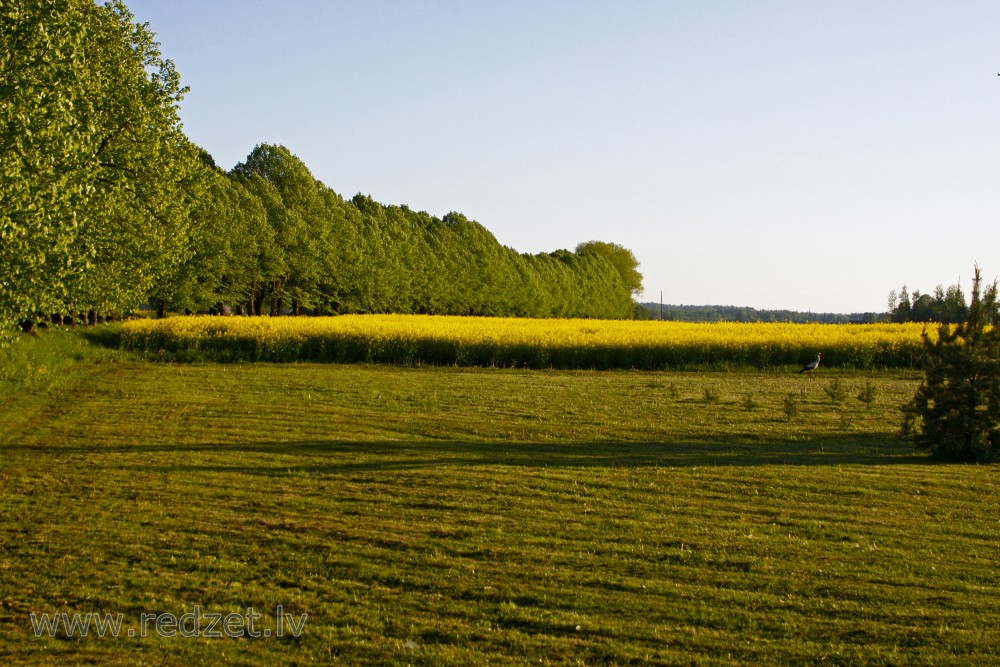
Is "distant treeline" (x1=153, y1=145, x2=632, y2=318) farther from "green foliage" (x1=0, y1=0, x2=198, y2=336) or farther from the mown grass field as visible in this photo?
the mown grass field

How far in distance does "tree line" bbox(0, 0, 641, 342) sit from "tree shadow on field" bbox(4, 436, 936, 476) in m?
4.32

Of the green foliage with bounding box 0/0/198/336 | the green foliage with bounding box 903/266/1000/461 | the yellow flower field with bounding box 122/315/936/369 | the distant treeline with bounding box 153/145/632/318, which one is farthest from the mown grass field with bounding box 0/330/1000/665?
the distant treeline with bounding box 153/145/632/318

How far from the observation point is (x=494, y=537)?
9.32 metres

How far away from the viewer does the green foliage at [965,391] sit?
15.2 meters

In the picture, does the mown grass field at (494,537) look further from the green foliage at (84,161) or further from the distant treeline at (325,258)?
the distant treeline at (325,258)

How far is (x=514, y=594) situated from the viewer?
747 cm

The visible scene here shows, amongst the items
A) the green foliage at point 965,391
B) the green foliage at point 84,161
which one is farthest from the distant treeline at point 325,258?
the green foliage at point 965,391

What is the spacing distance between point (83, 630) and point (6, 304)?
35.2 feet

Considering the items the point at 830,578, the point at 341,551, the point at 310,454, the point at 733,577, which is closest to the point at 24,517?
the point at 341,551

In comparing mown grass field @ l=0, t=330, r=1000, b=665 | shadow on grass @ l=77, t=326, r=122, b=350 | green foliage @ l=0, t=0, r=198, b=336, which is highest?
green foliage @ l=0, t=0, r=198, b=336

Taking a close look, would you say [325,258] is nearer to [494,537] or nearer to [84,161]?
[84,161]

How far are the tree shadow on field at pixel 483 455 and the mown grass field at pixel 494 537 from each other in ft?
0.31

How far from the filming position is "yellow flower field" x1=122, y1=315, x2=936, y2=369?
34.4 metres

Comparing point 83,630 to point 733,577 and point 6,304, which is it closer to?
point 733,577
